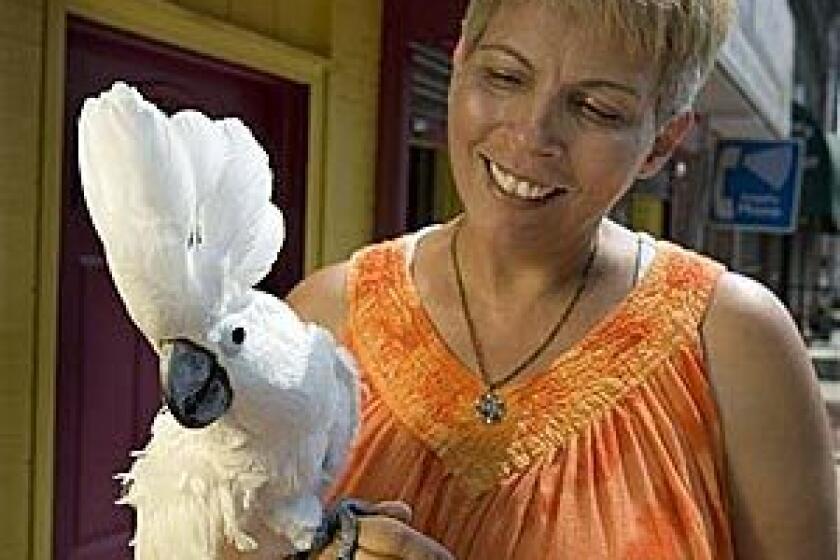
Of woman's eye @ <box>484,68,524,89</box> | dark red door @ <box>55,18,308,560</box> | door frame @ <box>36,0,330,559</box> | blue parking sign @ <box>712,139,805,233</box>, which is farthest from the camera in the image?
blue parking sign @ <box>712,139,805,233</box>

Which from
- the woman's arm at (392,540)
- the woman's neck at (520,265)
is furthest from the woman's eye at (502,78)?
the woman's arm at (392,540)

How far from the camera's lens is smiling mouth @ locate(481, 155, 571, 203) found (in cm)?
126

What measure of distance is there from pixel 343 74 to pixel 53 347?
1711 millimetres

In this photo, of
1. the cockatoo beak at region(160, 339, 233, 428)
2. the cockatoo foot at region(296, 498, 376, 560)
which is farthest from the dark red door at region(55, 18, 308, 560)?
the cockatoo beak at region(160, 339, 233, 428)

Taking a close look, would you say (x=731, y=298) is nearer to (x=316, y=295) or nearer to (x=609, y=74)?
(x=609, y=74)

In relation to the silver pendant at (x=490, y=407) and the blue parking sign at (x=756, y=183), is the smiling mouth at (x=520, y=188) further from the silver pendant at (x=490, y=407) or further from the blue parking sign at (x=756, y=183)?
the blue parking sign at (x=756, y=183)

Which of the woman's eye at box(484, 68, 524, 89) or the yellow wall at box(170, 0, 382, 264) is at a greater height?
the yellow wall at box(170, 0, 382, 264)

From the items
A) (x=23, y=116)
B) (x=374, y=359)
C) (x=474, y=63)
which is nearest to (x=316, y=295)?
(x=374, y=359)

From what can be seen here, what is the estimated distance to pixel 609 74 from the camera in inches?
49.4

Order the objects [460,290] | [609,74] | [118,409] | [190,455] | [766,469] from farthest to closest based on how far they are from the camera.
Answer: [118,409] → [460,290] → [766,469] → [609,74] → [190,455]

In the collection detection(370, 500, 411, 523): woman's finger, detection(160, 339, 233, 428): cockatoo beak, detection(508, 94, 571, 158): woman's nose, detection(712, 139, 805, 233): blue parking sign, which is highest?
detection(712, 139, 805, 233): blue parking sign

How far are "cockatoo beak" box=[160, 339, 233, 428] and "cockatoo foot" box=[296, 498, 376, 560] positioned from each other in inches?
6.7

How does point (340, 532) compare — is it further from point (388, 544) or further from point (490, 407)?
point (490, 407)

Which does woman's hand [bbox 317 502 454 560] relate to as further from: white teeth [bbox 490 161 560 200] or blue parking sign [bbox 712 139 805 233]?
blue parking sign [bbox 712 139 805 233]
